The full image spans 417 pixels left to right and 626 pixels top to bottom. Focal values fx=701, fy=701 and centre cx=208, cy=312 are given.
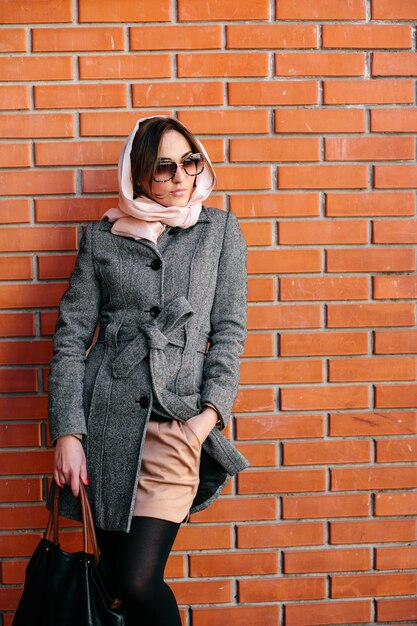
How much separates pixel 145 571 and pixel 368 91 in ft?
6.06

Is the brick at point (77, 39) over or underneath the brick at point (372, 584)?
over

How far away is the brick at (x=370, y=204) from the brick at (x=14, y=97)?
1.17 meters

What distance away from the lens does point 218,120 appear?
2588mm

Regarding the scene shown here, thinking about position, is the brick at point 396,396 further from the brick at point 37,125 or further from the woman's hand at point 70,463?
the brick at point 37,125

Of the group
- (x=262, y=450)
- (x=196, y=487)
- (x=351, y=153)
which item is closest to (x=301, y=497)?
(x=262, y=450)

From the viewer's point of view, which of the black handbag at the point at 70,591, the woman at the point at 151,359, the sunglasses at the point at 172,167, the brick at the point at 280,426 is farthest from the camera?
the brick at the point at 280,426

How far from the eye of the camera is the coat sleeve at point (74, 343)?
2207 millimetres

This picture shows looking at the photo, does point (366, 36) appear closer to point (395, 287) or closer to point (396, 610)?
point (395, 287)

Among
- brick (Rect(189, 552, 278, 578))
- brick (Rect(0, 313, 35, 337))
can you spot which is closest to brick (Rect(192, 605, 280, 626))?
brick (Rect(189, 552, 278, 578))

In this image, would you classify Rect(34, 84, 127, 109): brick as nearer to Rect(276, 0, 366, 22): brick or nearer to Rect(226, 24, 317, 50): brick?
Rect(226, 24, 317, 50): brick

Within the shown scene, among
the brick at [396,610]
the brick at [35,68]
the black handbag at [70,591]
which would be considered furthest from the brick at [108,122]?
the brick at [396,610]

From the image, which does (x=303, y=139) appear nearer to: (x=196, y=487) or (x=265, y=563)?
(x=196, y=487)

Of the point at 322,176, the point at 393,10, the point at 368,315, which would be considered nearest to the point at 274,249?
the point at 322,176

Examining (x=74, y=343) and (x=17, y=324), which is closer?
(x=74, y=343)
